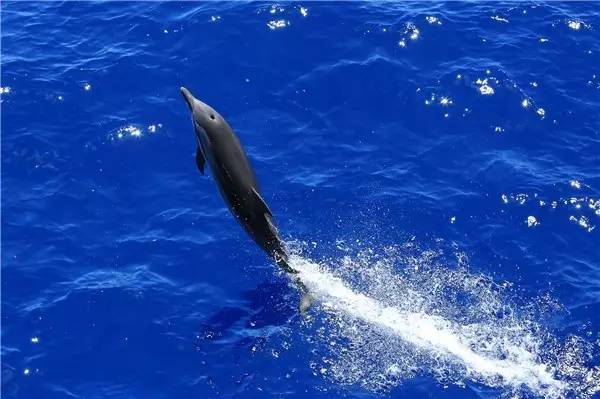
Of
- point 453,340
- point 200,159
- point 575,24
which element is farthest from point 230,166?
Result: point 575,24

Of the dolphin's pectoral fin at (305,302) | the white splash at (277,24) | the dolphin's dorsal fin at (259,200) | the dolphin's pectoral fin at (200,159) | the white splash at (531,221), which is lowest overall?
the white splash at (531,221)

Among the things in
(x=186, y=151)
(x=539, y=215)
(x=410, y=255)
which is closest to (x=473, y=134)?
(x=539, y=215)

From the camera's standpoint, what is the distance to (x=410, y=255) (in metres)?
21.5

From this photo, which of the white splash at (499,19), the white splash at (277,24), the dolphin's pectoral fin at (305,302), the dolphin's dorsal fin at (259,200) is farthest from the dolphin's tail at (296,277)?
the white splash at (499,19)

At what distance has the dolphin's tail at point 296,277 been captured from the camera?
18725mm

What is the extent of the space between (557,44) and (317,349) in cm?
1591

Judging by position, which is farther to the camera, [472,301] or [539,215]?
[539,215]

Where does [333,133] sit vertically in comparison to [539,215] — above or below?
above

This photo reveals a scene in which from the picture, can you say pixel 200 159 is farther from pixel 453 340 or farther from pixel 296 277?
pixel 453 340

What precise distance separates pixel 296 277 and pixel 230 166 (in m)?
3.66

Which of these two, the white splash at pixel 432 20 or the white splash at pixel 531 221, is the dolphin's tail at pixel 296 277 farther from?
the white splash at pixel 432 20

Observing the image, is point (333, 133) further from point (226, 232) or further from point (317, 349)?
point (317, 349)

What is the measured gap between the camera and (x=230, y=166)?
17.7 m

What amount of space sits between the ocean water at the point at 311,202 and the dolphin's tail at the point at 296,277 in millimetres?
1033
